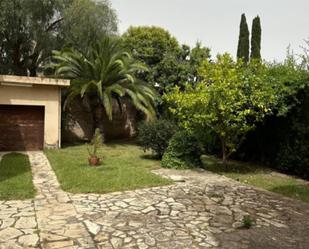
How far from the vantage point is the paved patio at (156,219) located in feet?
14.9

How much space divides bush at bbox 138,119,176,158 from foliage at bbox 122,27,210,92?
6946 millimetres

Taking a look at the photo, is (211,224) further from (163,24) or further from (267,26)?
(267,26)

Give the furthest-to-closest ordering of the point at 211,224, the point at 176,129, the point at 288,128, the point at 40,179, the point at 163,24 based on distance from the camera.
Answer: the point at 163,24 → the point at 176,129 → the point at 288,128 → the point at 40,179 → the point at 211,224

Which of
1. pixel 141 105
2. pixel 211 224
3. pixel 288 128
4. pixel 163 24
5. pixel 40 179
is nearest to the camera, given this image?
pixel 211 224

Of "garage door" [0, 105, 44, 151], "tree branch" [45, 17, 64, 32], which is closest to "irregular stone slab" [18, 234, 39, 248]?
"garage door" [0, 105, 44, 151]

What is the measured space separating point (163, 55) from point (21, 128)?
32.9 feet

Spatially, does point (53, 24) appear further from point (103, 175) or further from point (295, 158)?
point (295, 158)

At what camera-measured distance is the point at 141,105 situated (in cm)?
1608

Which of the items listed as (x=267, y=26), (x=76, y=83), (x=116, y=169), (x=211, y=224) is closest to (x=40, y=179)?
(x=116, y=169)

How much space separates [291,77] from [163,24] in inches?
544

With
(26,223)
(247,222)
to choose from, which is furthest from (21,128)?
(247,222)

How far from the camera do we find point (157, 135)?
11906 mm

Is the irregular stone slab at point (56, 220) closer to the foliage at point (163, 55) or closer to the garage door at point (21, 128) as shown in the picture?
the garage door at point (21, 128)

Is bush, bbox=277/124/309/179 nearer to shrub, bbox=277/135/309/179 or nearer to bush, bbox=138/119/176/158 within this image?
shrub, bbox=277/135/309/179
